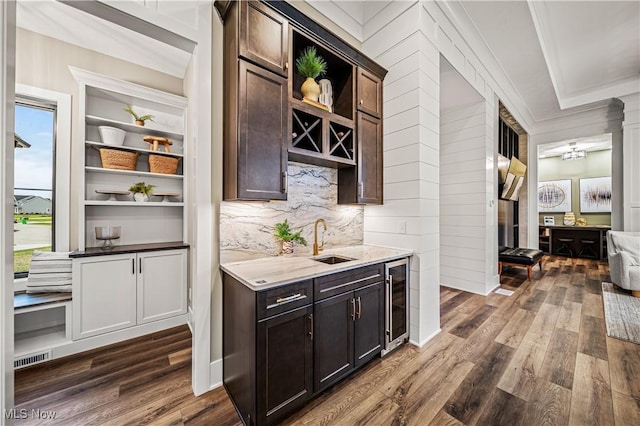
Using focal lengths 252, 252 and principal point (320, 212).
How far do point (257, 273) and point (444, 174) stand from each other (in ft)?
12.7

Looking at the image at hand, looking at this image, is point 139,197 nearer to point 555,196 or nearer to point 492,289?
point 492,289

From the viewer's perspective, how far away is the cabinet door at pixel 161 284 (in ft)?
8.81

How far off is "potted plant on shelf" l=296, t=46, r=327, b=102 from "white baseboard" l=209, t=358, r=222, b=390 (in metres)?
2.29

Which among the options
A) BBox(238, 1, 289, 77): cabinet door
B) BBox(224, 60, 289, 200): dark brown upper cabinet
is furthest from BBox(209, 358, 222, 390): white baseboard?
BBox(238, 1, 289, 77): cabinet door

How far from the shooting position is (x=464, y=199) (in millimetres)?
4070

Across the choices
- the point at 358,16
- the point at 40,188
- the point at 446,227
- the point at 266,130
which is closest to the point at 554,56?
the point at 446,227

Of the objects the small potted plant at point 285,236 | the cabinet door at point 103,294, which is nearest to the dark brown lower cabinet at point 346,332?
the small potted plant at point 285,236

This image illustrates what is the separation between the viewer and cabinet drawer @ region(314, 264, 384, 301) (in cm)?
174

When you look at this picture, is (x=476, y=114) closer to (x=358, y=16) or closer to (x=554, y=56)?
(x=554, y=56)

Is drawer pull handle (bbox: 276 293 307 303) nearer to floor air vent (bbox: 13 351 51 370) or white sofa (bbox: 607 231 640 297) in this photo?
floor air vent (bbox: 13 351 51 370)

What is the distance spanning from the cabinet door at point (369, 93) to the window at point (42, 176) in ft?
9.76

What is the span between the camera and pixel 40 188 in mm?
2570

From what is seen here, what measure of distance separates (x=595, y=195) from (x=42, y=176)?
37.6 ft

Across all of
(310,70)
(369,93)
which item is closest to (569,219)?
(369,93)
